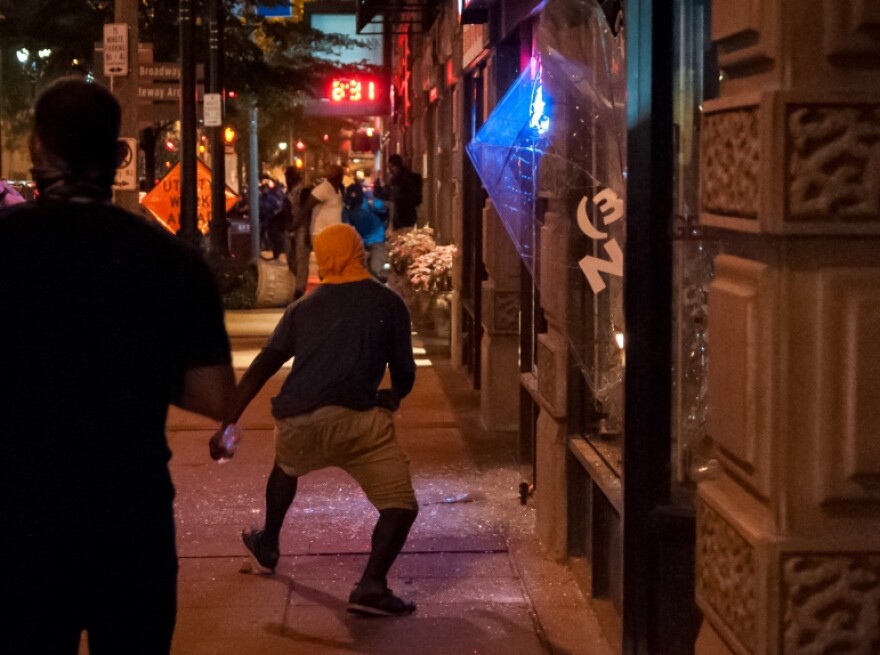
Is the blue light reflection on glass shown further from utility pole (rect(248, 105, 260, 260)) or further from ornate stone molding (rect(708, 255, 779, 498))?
utility pole (rect(248, 105, 260, 260))

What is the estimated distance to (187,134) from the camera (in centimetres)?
1758

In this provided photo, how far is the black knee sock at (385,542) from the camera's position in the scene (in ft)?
19.8

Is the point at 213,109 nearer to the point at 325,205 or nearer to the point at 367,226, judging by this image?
the point at 367,226

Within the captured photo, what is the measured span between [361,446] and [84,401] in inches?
125

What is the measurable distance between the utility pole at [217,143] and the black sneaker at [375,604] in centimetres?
1495

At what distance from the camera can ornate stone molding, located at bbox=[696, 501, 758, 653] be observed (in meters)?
3.32

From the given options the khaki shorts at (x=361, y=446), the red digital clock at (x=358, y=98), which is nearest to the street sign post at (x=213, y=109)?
the red digital clock at (x=358, y=98)

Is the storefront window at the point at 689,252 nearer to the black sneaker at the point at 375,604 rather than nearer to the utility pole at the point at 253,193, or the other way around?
the black sneaker at the point at 375,604

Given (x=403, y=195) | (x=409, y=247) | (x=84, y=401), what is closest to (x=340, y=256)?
(x=84, y=401)

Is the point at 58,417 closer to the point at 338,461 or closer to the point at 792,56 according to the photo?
the point at 792,56

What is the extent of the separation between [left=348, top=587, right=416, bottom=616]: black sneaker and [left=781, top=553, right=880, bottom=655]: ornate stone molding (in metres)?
3.05

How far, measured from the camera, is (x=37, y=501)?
2922mm

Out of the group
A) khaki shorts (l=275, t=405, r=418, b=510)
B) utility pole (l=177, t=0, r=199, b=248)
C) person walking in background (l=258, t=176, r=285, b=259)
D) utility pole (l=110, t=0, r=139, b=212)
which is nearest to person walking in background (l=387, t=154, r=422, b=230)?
utility pole (l=177, t=0, r=199, b=248)

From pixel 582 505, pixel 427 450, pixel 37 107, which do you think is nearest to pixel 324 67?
pixel 427 450
